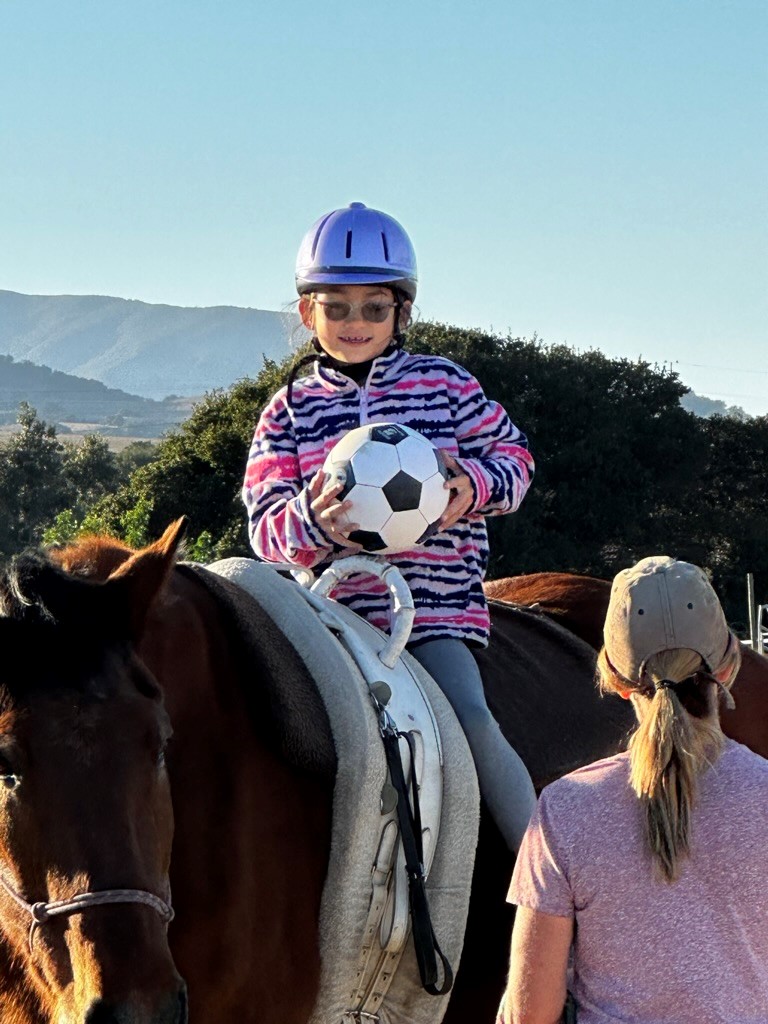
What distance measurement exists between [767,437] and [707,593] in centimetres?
2982

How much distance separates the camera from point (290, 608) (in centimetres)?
364

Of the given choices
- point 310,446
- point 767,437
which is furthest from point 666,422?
point 310,446

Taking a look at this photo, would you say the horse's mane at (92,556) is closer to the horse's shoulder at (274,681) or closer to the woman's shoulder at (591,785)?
the horse's shoulder at (274,681)

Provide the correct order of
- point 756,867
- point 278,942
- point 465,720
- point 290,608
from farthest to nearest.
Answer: point 465,720, point 290,608, point 278,942, point 756,867

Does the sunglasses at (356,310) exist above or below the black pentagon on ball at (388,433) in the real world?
above

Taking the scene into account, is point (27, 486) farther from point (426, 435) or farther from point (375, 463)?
point (375, 463)

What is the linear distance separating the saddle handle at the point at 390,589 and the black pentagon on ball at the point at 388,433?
35 cm

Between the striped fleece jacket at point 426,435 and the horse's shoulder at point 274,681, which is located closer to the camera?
the horse's shoulder at point 274,681

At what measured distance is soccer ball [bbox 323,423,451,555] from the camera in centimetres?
376

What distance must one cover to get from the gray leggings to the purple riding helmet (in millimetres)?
1201

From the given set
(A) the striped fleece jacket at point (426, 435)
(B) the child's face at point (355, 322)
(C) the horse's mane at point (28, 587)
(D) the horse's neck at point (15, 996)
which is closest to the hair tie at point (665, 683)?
(C) the horse's mane at point (28, 587)

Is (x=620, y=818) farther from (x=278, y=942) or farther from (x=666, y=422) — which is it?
(x=666, y=422)

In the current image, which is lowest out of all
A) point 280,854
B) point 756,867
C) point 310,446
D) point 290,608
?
point 280,854

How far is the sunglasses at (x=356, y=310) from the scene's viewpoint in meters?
4.16
